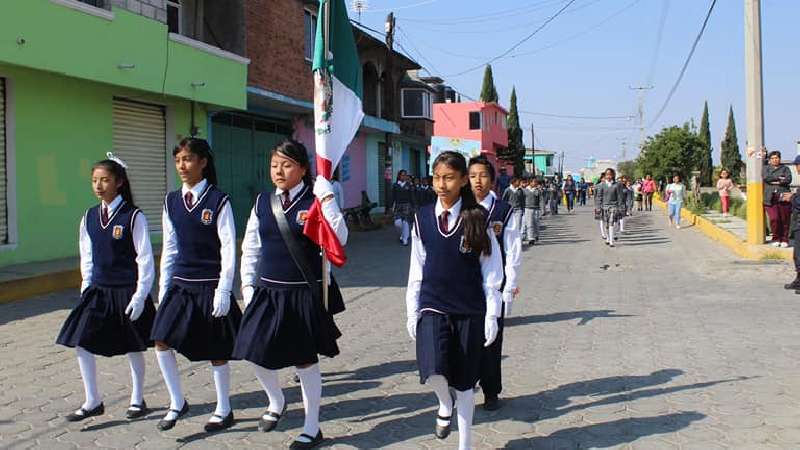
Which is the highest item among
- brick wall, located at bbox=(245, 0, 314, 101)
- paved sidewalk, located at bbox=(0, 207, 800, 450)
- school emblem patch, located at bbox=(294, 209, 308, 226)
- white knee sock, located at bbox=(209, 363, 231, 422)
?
brick wall, located at bbox=(245, 0, 314, 101)

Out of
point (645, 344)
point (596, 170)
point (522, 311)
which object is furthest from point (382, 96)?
point (596, 170)

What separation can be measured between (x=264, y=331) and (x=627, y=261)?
12.5 metres

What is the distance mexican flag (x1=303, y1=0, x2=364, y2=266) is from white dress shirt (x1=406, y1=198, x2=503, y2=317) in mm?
980

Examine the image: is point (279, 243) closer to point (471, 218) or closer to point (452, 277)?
point (452, 277)

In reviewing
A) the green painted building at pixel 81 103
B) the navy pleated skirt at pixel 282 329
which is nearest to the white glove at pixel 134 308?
the navy pleated skirt at pixel 282 329

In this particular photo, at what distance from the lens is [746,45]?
15617 mm

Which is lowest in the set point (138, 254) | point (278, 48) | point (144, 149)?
point (138, 254)

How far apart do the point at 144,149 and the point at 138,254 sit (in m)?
10.7

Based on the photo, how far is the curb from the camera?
1430 centimetres

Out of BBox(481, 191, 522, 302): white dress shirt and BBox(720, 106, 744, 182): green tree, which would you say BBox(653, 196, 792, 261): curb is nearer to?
BBox(481, 191, 522, 302): white dress shirt

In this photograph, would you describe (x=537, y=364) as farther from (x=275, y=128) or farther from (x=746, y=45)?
(x=275, y=128)

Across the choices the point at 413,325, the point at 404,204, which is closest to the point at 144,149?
the point at 404,204

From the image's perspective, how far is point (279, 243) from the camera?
4.72 meters

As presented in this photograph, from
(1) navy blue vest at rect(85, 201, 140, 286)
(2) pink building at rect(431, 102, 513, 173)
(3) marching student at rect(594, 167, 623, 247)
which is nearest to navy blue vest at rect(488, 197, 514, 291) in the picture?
(1) navy blue vest at rect(85, 201, 140, 286)
